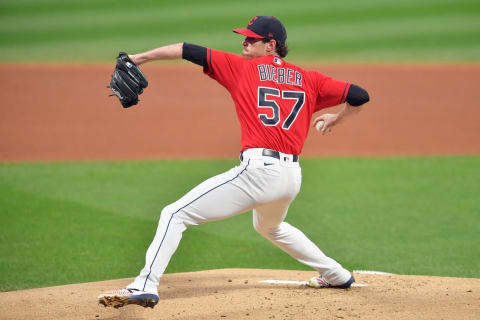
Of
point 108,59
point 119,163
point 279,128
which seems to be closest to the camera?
point 279,128

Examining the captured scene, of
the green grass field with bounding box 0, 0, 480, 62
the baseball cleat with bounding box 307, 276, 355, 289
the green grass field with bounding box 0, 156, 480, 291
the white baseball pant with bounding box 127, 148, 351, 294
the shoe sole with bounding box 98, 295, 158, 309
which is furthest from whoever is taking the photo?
the green grass field with bounding box 0, 0, 480, 62

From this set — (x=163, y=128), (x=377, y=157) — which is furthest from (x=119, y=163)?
(x=377, y=157)

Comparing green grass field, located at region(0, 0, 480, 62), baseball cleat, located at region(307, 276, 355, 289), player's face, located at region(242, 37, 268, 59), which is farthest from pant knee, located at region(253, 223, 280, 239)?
green grass field, located at region(0, 0, 480, 62)

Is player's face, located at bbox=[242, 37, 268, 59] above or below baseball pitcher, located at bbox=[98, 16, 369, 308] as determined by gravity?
above

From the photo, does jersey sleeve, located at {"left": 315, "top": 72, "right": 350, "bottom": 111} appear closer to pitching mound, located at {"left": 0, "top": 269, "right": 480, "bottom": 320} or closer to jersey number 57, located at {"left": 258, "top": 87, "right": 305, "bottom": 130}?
jersey number 57, located at {"left": 258, "top": 87, "right": 305, "bottom": 130}

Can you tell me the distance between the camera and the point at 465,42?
19.4 m

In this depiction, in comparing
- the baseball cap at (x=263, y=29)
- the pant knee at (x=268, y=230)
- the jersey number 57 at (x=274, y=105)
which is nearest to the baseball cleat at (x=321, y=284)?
the pant knee at (x=268, y=230)

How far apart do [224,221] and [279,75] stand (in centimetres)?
356

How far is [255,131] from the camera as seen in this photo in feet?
14.6

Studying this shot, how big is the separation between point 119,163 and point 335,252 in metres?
4.43

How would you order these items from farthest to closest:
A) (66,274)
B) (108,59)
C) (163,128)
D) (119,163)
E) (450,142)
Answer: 1. (108,59)
2. (163,128)
3. (450,142)
4. (119,163)
5. (66,274)

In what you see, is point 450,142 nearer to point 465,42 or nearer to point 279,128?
point 279,128

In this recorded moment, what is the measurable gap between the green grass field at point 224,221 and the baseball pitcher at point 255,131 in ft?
6.25

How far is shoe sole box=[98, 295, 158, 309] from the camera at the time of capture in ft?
13.3
